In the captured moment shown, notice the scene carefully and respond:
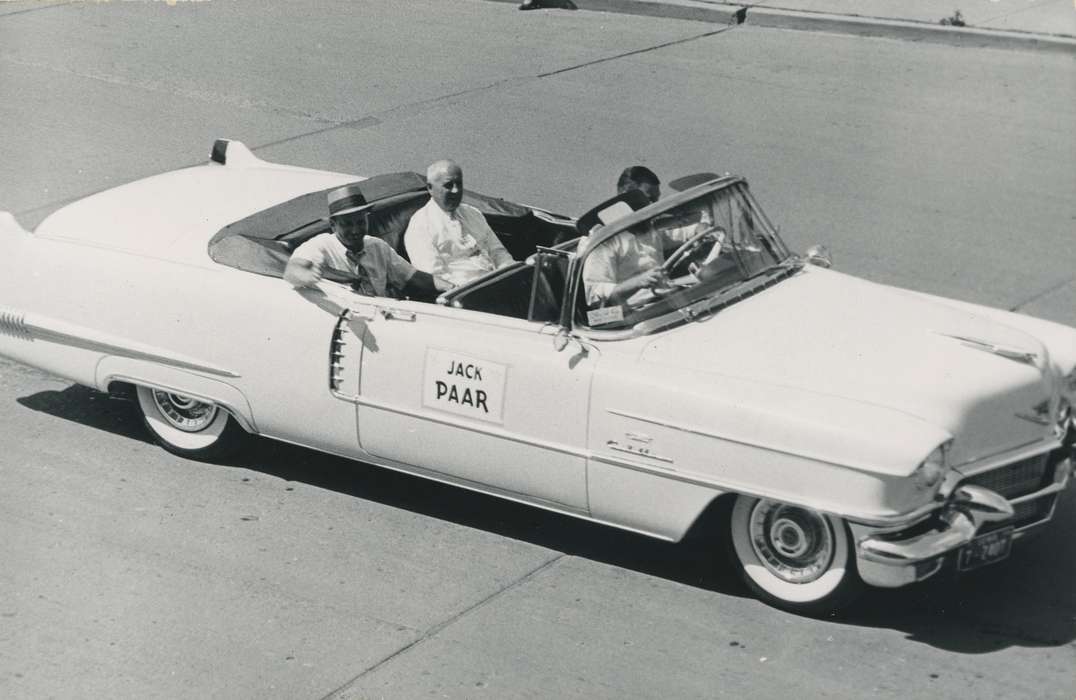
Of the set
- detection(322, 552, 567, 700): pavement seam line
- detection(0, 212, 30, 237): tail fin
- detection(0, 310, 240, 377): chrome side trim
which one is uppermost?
detection(0, 212, 30, 237): tail fin

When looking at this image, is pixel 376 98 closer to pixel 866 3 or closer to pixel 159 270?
pixel 866 3

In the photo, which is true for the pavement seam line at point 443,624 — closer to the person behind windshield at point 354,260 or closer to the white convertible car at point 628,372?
the white convertible car at point 628,372

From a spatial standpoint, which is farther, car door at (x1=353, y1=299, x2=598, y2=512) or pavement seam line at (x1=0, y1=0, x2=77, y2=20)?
pavement seam line at (x1=0, y1=0, x2=77, y2=20)

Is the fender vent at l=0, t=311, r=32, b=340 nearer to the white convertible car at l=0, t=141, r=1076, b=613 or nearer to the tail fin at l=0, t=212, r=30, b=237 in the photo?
the white convertible car at l=0, t=141, r=1076, b=613

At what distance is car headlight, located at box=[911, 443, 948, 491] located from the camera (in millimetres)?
5773

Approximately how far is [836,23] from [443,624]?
11.2 metres

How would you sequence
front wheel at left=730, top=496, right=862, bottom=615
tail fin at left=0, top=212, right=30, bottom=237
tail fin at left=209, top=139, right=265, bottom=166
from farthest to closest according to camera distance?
1. tail fin at left=209, top=139, right=265, bottom=166
2. tail fin at left=0, top=212, right=30, bottom=237
3. front wheel at left=730, top=496, right=862, bottom=615

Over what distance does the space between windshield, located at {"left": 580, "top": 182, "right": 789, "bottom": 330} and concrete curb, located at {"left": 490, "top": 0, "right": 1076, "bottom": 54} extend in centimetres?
881

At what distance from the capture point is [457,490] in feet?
25.0

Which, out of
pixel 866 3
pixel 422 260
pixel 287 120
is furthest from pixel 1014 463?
pixel 866 3

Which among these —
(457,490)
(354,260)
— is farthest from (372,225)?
(457,490)

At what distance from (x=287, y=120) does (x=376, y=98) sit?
96 cm

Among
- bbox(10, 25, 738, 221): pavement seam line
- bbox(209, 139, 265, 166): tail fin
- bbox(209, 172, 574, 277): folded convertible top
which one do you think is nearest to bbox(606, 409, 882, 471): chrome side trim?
bbox(209, 172, 574, 277): folded convertible top

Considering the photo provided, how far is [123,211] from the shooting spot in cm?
815
